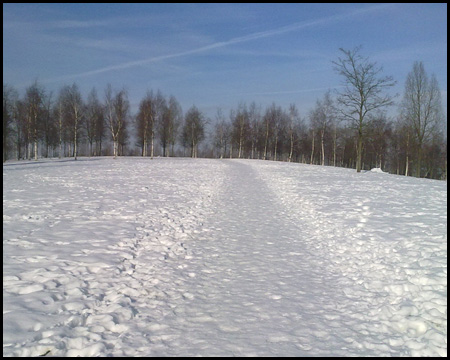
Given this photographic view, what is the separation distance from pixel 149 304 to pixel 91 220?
5336mm

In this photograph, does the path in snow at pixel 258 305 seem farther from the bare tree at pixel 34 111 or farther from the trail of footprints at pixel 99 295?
the bare tree at pixel 34 111

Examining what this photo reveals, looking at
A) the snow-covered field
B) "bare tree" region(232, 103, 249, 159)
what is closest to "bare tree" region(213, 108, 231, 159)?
"bare tree" region(232, 103, 249, 159)

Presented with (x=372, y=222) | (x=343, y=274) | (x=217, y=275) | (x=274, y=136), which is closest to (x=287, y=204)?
(x=372, y=222)

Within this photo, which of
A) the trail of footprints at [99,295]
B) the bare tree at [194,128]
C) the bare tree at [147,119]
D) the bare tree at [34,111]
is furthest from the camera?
the bare tree at [194,128]

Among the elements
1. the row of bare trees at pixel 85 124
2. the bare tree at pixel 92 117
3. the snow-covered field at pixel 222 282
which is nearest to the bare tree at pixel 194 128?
the row of bare trees at pixel 85 124

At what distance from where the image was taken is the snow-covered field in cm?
364

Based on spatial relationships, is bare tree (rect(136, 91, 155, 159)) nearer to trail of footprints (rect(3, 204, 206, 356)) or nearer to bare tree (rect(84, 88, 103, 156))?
bare tree (rect(84, 88, 103, 156))

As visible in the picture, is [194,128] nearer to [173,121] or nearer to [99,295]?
[173,121]

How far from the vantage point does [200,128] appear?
65875mm

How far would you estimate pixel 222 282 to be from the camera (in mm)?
5312

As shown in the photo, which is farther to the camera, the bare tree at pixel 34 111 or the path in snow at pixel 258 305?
the bare tree at pixel 34 111

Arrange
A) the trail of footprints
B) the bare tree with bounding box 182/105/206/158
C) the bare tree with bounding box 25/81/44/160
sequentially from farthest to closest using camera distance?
the bare tree with bounding box 182/105/206/158, the bare tree with bounding box 25/81/44/160, the trail of footprints

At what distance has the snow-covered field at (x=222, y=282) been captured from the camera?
12.0 ft

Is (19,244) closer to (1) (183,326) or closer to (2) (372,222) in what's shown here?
(1) (183,326)
